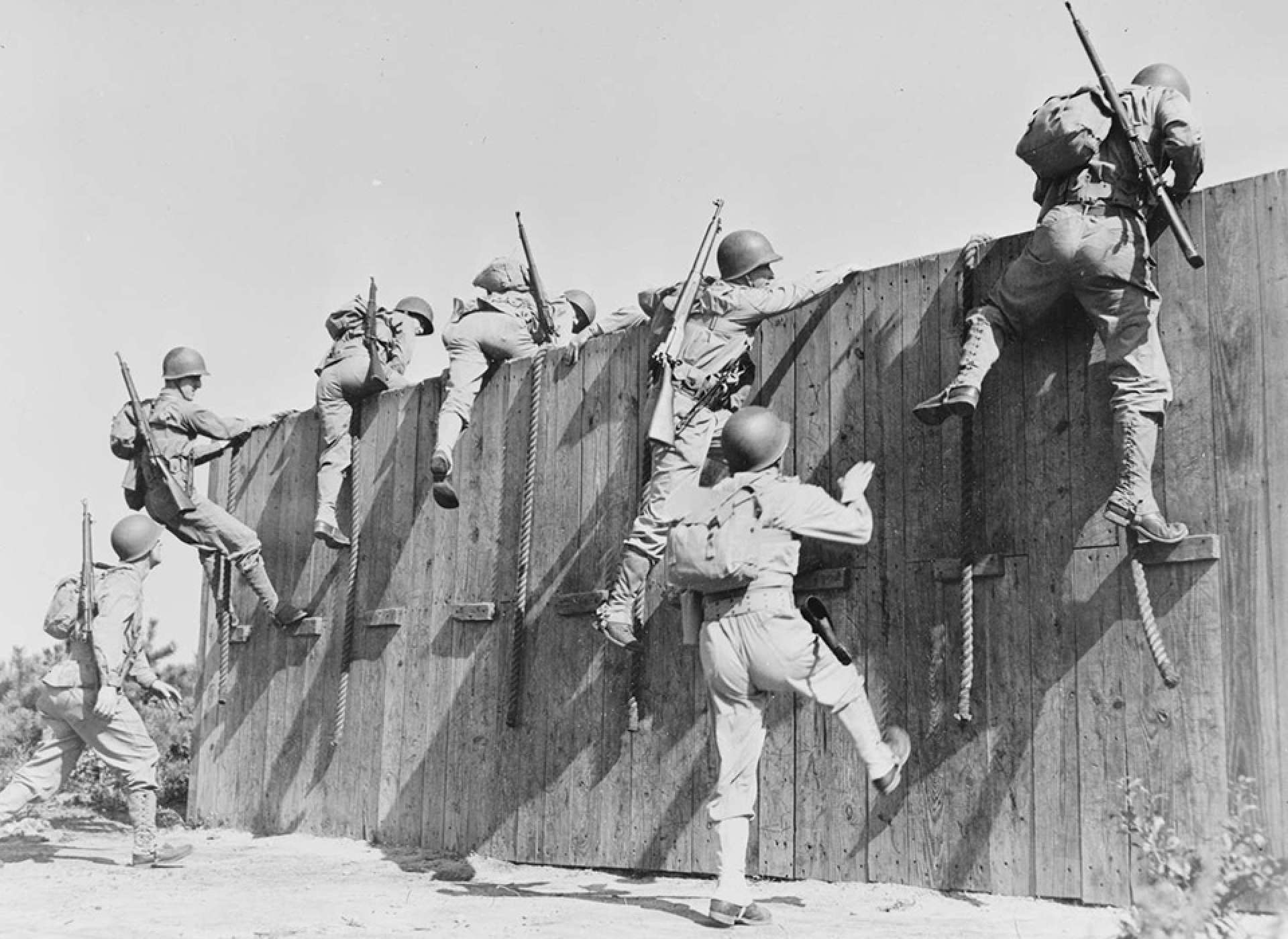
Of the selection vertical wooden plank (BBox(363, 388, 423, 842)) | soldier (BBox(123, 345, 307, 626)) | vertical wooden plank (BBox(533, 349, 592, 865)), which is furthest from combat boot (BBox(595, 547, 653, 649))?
soldier (BBox(123, 345, 307, 626))

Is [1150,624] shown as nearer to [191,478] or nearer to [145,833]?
[145,833]

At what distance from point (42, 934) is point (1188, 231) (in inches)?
244

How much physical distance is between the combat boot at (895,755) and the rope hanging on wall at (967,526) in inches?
21.5

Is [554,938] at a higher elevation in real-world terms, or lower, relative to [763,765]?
lower

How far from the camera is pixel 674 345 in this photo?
8.51 m

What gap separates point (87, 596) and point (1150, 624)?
21.7 feet

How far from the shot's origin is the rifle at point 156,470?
11.5 metres

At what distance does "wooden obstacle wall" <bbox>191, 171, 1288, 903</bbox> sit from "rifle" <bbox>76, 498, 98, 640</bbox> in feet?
6.36

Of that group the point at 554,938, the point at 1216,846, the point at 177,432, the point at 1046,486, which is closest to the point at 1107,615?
the point at 1046,486

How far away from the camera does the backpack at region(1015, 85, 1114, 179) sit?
7203 mm

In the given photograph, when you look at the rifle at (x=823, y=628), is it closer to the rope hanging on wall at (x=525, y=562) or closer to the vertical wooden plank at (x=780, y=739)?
the vertical wooden plank at (x=780, y=739)

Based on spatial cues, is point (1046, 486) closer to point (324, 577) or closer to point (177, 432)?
point (324, 577)

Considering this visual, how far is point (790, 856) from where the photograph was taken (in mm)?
8016

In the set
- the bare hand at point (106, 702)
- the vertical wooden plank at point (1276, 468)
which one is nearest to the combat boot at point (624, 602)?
the vertical wooden plank at point (1276, 468)
